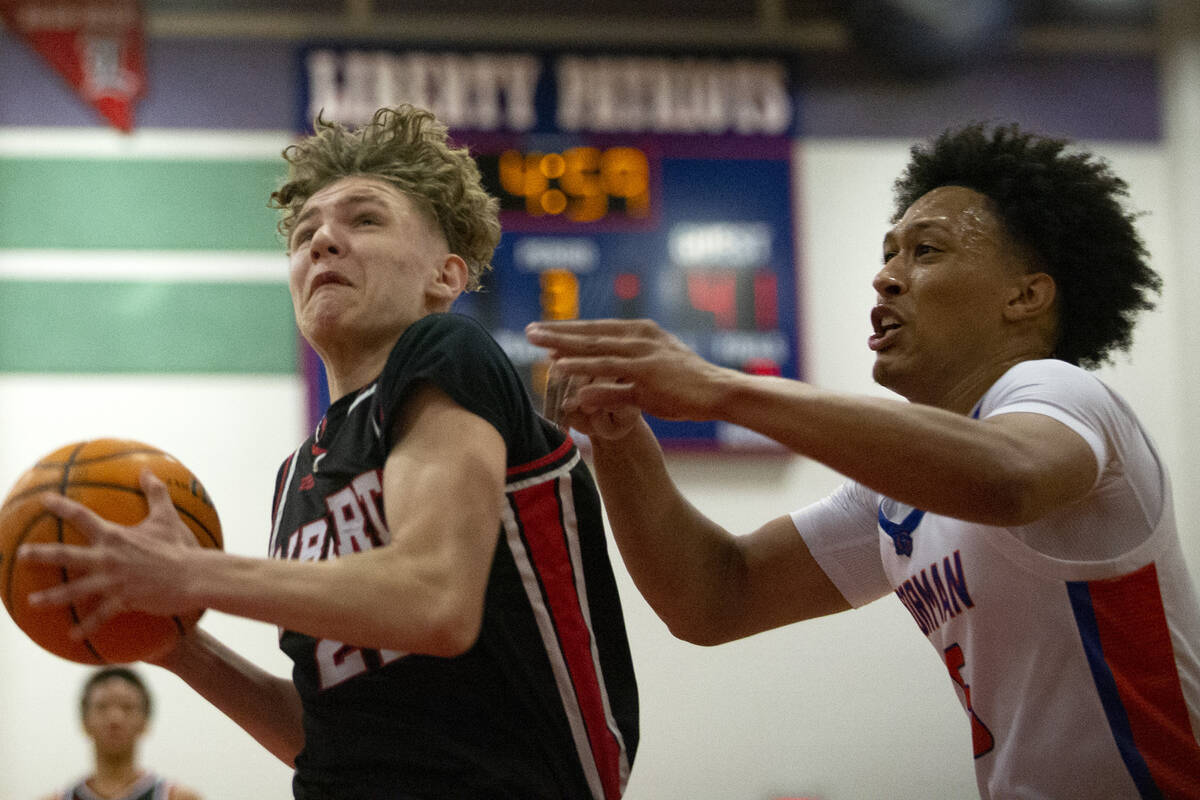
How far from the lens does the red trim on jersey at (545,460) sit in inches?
71.7

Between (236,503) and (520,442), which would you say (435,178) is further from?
(236,503)

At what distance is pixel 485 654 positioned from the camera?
177 centimetres

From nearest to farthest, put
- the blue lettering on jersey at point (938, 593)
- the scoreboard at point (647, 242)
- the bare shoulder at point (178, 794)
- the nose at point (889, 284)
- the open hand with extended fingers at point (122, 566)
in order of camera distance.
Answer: the open hand with extended fingers at point (122, 566)
the blue lettering on jersey at point (938, 593)
the nose at point (889, 284)
the bare shoulder at point (178, 794)
the scoreboard at point (647, 242)

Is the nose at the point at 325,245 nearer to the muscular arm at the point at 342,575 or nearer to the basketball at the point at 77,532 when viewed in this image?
the basketball at the point at 77,532

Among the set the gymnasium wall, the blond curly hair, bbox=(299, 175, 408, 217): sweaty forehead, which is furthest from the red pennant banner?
bbox=(299, 175, 408, 217): sweaty forehead

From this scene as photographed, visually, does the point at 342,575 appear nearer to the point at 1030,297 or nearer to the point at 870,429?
the point at 870,429

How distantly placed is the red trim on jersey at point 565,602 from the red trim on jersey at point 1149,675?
0.86 meters

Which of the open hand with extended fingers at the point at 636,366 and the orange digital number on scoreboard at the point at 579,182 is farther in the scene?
the orange digital number on scoreboard at the point at 579,182

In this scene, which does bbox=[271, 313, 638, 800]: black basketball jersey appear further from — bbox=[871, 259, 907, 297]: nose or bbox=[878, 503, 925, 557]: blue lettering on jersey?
bbox=[871, 259, 907, 297]: nose

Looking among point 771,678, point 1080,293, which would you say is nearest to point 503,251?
point 771,678

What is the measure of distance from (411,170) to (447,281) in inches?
9.0

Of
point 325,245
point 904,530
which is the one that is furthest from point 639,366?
point 904,530

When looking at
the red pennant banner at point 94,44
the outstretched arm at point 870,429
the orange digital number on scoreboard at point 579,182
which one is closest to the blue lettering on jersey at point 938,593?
the outstretched arm at point 870,429

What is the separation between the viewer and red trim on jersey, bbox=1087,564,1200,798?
197cm
